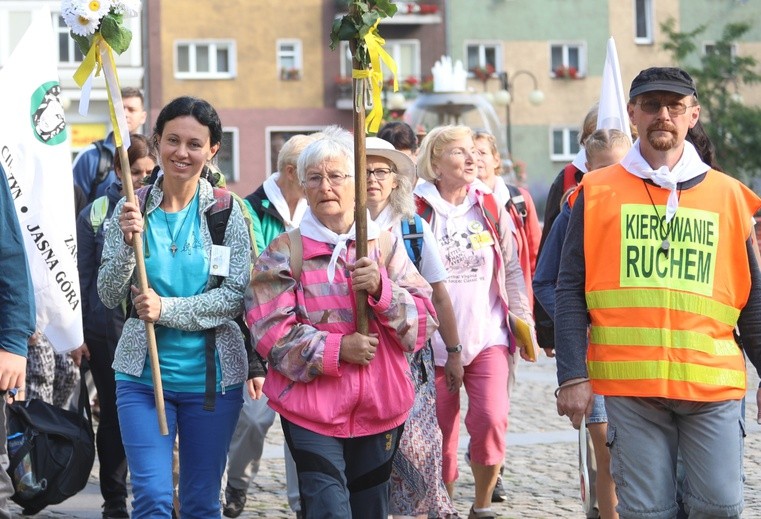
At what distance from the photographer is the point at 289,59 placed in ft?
166

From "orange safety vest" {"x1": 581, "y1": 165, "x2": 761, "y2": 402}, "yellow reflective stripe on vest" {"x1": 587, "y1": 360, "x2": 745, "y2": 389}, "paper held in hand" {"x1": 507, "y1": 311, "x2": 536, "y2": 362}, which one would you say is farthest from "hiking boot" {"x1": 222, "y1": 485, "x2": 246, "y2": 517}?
Result: "yellow reflective stripe on vest" {"x1": 587, "y1": 360, "x2": 745, "y2": 389}

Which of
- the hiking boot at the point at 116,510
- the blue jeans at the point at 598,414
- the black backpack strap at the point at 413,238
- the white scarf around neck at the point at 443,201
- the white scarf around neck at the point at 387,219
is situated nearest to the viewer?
the black backpack strap at the point at 413,238

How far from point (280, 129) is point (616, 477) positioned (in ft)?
150

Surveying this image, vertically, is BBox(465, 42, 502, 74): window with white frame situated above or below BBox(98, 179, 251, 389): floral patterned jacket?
above

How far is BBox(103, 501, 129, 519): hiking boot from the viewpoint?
7910mm

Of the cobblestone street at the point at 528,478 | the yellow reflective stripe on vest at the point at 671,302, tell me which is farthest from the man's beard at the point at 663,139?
the cobblestone street at the point at 528,478

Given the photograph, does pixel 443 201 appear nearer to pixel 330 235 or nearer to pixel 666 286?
pixel 330 235

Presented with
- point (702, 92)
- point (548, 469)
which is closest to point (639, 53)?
point (702, 92)

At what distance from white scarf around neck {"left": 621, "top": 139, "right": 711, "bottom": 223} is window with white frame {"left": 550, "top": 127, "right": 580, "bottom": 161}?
1825 inches

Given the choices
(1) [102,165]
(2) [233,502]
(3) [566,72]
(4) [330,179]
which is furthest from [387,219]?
(3) [566,72]

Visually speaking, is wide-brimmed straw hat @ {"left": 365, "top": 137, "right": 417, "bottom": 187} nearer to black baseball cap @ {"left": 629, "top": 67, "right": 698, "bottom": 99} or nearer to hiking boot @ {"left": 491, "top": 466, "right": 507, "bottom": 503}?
black baseball cap @ {"left": 629, "top": 67, "right": 698, "bottom": 99}

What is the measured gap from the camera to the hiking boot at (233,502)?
798 centimetres

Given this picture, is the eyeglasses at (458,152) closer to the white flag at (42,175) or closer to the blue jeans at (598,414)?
the blue jeans at (598,414)

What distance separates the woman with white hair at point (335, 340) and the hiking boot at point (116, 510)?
101 inches
